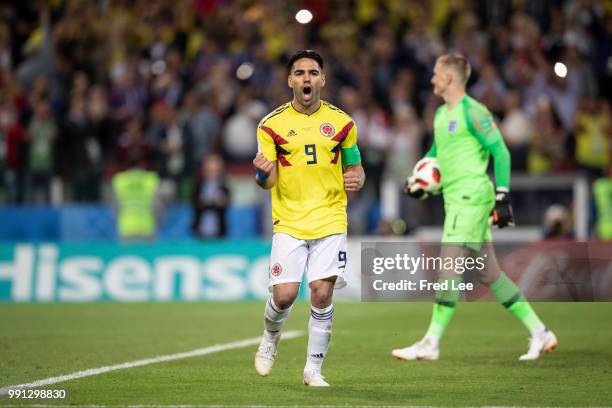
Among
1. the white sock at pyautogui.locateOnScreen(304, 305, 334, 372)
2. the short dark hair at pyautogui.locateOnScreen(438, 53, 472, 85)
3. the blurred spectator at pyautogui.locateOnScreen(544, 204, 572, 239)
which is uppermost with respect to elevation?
the short dark hair at pyautogui.locateOnScreen(438, 53, 472, 85)

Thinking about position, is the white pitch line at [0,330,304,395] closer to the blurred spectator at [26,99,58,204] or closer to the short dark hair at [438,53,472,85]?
the short dark hair at [438,53,472,85]

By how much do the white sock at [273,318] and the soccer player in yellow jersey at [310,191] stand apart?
0.02 m

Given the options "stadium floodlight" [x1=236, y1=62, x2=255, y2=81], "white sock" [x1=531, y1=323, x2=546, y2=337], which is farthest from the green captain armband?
"stadium floodlight" [x1=236, y1=62, x2=255, y2=81]

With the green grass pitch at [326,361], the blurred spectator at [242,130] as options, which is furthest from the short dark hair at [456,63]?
the blurred spectator at [242,130]

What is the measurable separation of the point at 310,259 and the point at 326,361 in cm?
193

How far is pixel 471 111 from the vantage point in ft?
34.2

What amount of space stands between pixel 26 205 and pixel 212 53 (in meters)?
4.39

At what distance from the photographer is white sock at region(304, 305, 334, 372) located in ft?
27.5

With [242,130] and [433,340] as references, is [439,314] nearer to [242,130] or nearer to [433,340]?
[433,340]

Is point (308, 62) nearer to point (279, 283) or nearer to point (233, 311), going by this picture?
point (279, 283)

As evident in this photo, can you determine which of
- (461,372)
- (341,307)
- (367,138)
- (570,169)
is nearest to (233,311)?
(341,307)

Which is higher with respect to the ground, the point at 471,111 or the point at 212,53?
the point at 212,53

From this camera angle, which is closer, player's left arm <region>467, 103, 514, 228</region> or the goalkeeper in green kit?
player's left arm <region>467, 103, 514, 228</region>

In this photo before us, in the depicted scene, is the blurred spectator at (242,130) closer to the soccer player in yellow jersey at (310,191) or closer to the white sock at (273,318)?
the white sock at (273,318)
